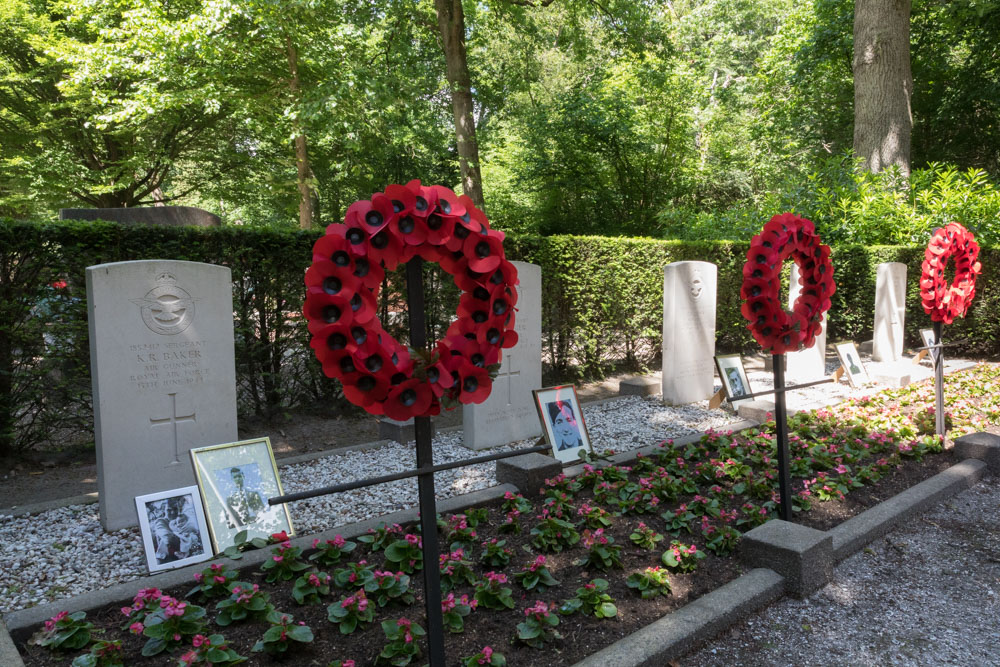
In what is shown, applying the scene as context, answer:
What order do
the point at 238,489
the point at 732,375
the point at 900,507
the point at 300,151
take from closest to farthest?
the point at 238,489 < the point at 900,507 < the point at 732,375 < the point at 300,151

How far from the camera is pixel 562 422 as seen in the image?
16.2 feet

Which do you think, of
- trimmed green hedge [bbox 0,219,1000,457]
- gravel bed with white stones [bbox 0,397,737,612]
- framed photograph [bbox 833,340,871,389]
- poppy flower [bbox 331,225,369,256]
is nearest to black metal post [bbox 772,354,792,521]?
gravel bed with white stones [bbox 0,397,737,612]

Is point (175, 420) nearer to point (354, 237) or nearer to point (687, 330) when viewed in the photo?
point (354, 237)

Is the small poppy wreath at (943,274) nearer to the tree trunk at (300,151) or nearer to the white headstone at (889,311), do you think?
the white headstone at (889,311)

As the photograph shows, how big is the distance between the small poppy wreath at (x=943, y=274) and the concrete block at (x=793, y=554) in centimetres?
303

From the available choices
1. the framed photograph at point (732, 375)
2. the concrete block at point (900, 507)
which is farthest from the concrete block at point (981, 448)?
the framed photograph at point (732, 375)

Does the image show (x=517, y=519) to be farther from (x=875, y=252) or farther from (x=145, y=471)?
(x=875, y=252)

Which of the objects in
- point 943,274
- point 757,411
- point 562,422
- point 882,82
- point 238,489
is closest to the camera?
point 238,489

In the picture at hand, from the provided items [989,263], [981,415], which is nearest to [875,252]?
[989,263]

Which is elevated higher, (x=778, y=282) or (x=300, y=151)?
(x=300, y=151)

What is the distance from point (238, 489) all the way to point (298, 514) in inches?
24.4

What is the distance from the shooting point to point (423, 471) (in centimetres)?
195

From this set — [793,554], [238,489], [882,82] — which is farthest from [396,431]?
[882,82]

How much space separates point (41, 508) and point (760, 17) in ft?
105
